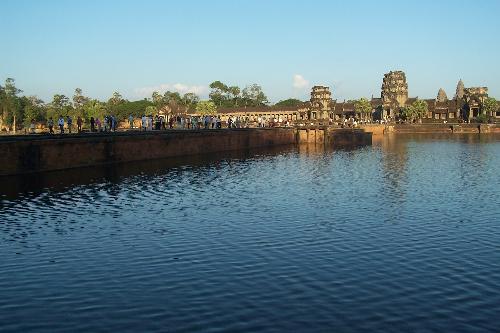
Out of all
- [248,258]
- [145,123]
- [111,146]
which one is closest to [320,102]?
[145,123]

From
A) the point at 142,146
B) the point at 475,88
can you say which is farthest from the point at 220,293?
the point at 475,88

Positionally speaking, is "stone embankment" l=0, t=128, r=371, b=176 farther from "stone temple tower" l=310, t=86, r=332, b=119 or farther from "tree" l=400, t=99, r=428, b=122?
"tree" l=400, t=99, r=428, b=122

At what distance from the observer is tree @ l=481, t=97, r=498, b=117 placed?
138m

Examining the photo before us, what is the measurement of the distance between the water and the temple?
98231 millimetres

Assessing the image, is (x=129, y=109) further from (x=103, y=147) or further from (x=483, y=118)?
(x=103, y=147)

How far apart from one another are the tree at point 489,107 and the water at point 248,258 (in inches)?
4616

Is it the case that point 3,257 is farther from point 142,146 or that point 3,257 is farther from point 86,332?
point 142,146

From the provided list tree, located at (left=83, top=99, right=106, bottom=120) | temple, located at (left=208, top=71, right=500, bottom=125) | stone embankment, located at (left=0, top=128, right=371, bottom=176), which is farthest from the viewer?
tree, located at (left=83, top=99, right=106, bottom=120)

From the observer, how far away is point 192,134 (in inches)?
2302

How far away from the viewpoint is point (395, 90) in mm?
154875

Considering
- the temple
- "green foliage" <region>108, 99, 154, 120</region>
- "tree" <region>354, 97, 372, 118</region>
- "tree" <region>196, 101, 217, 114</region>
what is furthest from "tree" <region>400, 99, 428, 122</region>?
"green foliage" <region>108, 99, 154, 120</region>

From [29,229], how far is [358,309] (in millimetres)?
14082

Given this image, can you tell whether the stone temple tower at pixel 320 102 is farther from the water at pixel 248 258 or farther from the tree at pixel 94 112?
the water at pixel 248 258

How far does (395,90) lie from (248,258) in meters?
147
